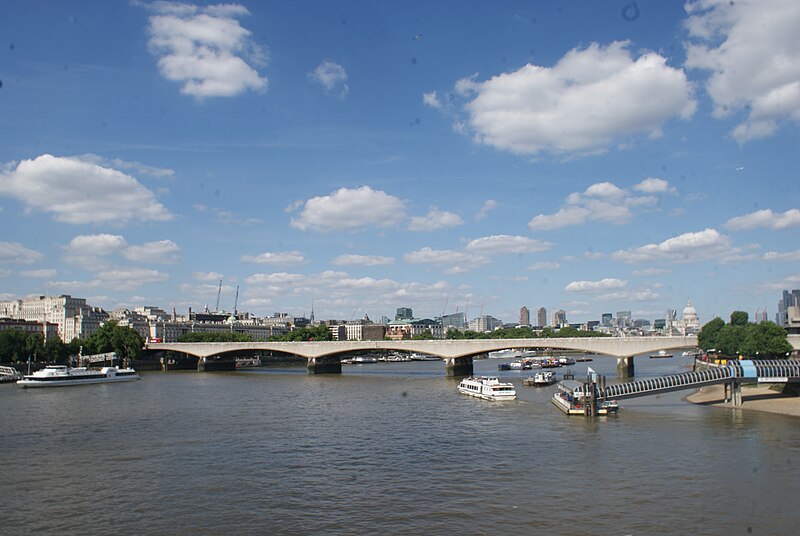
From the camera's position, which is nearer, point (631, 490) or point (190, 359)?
point (631, 490)

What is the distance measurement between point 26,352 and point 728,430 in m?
109

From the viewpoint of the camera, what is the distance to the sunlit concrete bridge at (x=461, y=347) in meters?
88.9

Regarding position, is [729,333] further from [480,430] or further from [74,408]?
[74,408]

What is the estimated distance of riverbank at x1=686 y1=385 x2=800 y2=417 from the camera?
48.9 metres

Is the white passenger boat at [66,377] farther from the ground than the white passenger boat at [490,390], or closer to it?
farther from the ground

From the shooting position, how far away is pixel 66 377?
270 feet

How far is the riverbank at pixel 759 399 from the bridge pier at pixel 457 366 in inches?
1446

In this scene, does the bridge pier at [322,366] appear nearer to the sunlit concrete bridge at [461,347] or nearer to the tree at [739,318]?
the sunlit concrete bridge at [461,347]

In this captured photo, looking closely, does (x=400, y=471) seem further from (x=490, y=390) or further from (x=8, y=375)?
(x=8, y=375)

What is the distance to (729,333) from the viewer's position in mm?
96375

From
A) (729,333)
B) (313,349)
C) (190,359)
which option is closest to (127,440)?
(313,349)

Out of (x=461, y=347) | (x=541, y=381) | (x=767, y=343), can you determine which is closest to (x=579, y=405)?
(x=541, y=381)

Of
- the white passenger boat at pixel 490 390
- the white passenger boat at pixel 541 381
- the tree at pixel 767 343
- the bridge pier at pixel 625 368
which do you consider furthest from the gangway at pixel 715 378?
the bridge pier at pixel 625 368

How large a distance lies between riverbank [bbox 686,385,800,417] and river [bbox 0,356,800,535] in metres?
3.63
